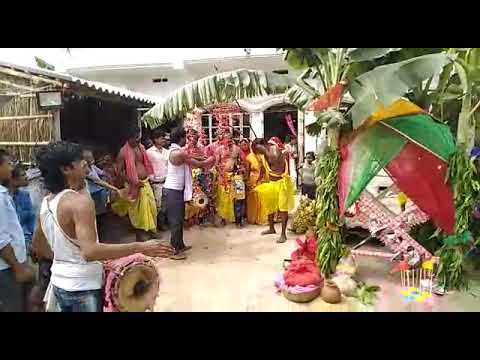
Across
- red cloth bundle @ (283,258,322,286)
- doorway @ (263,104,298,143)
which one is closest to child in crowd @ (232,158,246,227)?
red cloth bundle @ (283,258,322,286)

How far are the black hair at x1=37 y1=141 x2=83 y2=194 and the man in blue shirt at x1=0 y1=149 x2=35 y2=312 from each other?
49 cm

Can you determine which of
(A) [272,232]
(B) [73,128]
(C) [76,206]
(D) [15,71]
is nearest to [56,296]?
(C) [76,206]

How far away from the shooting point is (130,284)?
8.73ft

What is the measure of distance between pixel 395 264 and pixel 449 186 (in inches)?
47.7

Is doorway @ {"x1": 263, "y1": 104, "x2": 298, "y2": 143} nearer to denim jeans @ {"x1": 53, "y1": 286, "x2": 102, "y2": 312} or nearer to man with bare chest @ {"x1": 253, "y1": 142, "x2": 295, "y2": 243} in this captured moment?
man with bare chest @ {"x1": 253, "y1": 142, "x2": 295, "y2": 243}

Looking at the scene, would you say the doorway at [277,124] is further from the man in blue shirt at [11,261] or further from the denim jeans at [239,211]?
the man in blue shirt at [11,261]

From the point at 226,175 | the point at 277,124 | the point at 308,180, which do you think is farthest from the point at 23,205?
the point at 277,124

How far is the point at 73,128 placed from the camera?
7645 mm

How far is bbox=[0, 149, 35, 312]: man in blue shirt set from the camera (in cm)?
266

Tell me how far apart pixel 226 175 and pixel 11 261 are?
4.60 meters

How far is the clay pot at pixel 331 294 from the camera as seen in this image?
410 centimetres

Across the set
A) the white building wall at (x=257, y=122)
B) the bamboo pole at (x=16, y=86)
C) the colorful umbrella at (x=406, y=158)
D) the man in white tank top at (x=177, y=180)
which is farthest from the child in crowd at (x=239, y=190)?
the white building wall at (x=257, y=122)

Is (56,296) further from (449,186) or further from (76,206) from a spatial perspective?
(449,186)

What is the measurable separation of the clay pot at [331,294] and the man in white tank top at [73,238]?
7.06 feet
